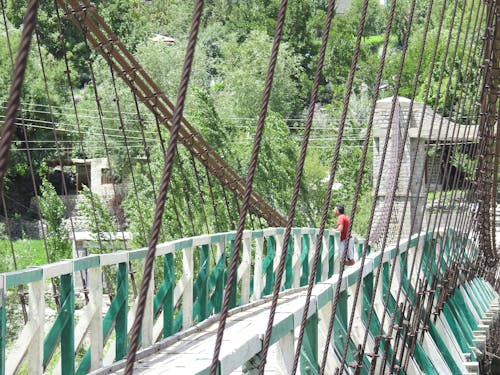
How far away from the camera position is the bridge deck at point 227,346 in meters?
3.86

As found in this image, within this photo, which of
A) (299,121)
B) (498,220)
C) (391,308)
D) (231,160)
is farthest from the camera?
(299,121)

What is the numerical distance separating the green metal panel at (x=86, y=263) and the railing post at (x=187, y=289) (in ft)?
6.10

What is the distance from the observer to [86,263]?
5043mm

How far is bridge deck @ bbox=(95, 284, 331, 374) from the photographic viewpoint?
386 cm

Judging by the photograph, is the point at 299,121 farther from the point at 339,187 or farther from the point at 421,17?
the point at 421,17

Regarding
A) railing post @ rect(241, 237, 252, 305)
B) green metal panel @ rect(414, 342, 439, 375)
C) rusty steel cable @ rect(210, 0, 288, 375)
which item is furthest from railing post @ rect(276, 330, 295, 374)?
railing post @ rect(241, 237, 252, 305)

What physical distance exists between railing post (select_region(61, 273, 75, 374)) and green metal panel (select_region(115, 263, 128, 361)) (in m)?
0.77

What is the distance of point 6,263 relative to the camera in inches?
1233

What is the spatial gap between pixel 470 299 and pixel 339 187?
2424 centimetres

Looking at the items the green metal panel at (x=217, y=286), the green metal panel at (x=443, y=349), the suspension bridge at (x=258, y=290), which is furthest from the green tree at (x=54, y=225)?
the green metal panel at (x=217, y=286)

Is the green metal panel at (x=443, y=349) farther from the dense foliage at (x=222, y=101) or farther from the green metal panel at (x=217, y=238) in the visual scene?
the dense foliage at (x=222, y=101)

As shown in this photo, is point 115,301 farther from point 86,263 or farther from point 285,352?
point 285,352

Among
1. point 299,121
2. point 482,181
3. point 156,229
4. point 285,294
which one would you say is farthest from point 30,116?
point 156,229

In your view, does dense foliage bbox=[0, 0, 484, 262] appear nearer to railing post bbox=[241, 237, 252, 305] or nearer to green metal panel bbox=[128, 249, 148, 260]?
railing post bbox=[241, 237, 252, 305]
